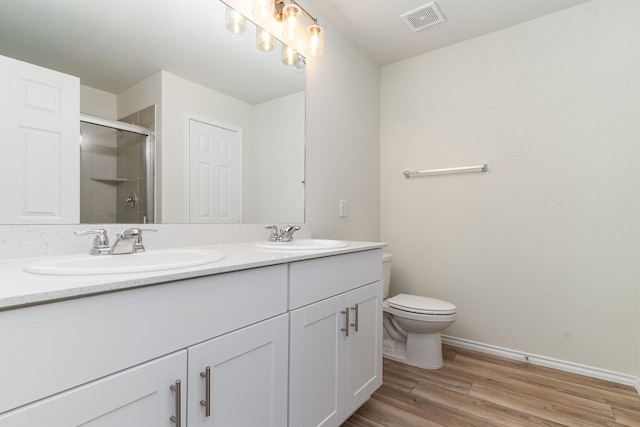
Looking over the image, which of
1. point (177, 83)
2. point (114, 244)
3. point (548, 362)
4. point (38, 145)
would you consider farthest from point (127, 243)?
point (548, 362)

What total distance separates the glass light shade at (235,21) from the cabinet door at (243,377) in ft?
4.49

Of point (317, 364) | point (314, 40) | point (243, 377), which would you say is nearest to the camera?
point (243, 377)

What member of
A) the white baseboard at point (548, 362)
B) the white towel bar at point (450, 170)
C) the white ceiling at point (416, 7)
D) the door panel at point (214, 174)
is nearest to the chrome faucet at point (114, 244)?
the door panel at point (214, 174)

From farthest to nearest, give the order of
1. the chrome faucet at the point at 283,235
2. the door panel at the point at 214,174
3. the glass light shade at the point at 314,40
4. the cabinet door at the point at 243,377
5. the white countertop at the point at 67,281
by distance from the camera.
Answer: the glass light shade at the point at 314,40, the chrome faucet at the point at 283,235, the door panel at the point at 214,174, the cabinet door at the point at 243,377, the white countertop at the point at 67,281

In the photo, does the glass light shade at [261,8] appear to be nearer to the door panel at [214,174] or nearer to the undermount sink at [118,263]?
the door panel at [214,174]

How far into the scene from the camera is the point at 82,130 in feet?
3.38

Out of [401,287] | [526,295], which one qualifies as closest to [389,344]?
[401,287]

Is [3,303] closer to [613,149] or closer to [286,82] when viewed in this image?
[286,82]

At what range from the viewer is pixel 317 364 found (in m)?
1.17

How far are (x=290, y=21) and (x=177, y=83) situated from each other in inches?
29.3

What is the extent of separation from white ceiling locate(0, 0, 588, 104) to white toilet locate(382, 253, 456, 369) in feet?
5.02

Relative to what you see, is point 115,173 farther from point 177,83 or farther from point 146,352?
point 146,352

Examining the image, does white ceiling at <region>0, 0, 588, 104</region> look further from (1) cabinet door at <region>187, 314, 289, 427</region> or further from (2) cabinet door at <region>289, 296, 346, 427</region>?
(2) cabinet door at <region>289, 296, 346, 427</region>

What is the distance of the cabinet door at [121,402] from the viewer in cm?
55
